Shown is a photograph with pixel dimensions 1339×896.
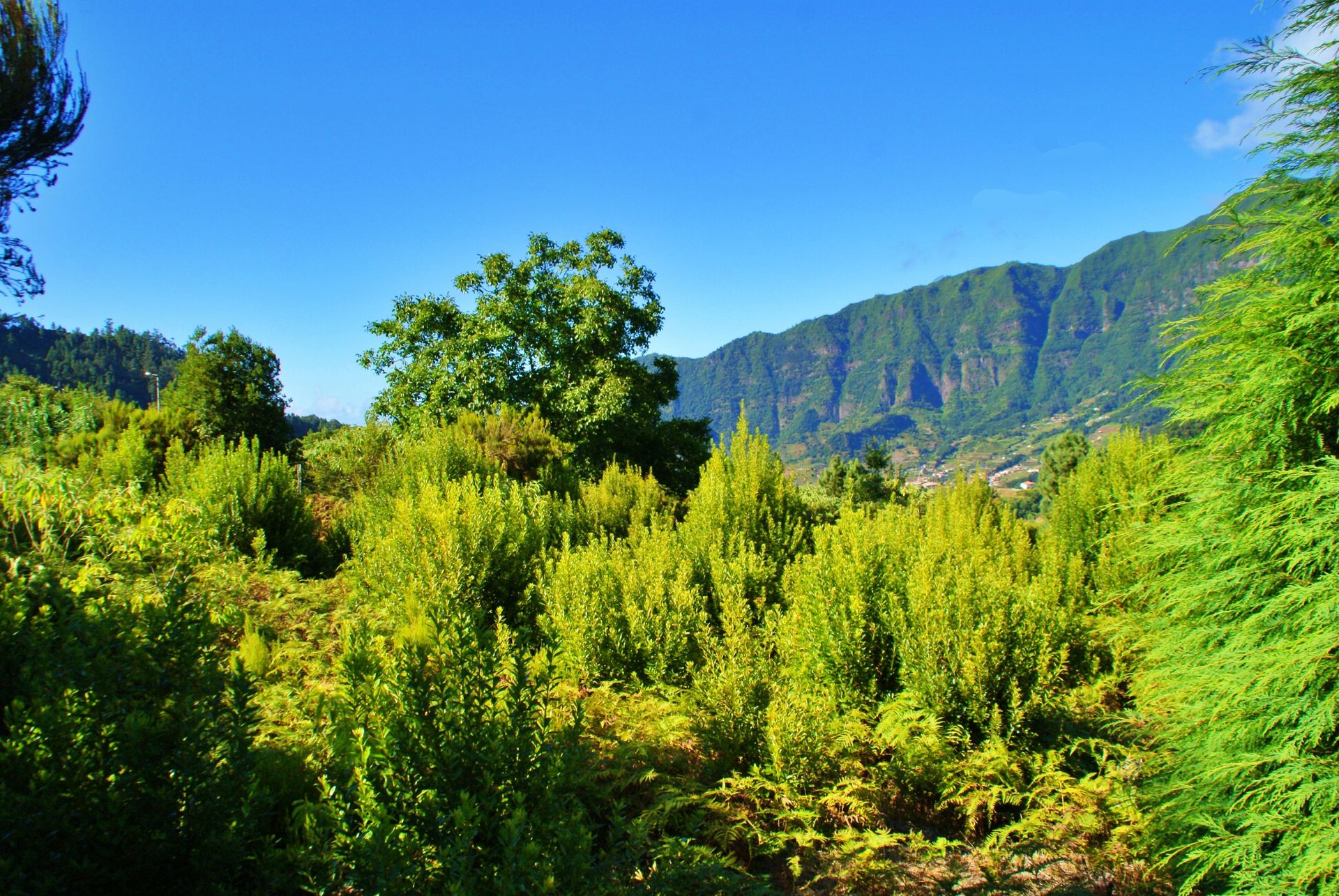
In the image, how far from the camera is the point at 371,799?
1.98 metres

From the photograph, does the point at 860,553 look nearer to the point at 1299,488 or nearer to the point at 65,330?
the point at 1299,488

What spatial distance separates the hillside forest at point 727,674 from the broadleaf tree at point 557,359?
29.3ft

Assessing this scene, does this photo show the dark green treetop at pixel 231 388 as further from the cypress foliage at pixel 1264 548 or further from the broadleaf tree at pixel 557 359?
the cypress foliage at pixel 1264 548

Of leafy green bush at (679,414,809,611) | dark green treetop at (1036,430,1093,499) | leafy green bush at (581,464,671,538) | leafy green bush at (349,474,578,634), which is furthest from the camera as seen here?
dark green treetop at (1036,430,1093,499)

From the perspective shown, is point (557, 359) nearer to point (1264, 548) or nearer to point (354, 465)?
point (354, 465)

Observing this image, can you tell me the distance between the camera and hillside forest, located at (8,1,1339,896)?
79.0 inches

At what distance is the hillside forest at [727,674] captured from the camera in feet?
6.59

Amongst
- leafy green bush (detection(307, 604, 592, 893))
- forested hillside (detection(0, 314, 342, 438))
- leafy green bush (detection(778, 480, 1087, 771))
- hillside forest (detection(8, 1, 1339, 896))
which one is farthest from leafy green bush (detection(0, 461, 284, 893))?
forested hillside (detection(0, 314, 342, 438))

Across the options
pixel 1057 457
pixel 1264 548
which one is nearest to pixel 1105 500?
pixel 1264 548

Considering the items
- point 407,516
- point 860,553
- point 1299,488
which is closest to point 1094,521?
point 860,553

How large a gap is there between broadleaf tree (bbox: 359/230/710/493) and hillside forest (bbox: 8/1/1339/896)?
8.93 m

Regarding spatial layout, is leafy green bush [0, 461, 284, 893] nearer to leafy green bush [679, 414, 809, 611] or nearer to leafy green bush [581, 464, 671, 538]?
leafy green bush [679, 414, 809, 611]

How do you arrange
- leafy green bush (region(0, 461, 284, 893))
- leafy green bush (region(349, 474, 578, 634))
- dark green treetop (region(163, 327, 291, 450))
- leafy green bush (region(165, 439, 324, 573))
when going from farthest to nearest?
1. dark green treetop (region(163, 327, 291, 450))
2. leafy green bush (region(165, 439, 324, 573))
3. leafy green bush (region(349, 474, 578, 634))
4. leafy green bush (region(0, 461, 284, 893))

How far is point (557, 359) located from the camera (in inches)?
671
